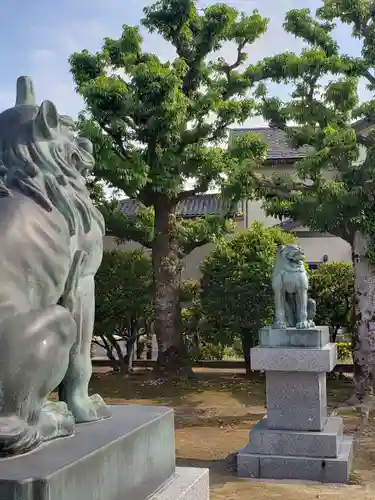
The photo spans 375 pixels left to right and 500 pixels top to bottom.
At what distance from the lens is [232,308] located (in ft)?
42.2

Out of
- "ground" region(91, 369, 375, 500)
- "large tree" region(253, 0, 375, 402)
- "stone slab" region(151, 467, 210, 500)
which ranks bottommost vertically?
"ground" region(91, 369, 375, 500)

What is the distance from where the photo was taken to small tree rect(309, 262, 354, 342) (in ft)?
42.1

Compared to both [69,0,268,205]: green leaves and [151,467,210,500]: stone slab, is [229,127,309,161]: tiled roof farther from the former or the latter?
[151,467,210,500]: stone slab

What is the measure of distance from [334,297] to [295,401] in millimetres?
6677

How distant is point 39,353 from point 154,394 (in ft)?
32.4

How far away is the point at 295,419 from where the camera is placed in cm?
649

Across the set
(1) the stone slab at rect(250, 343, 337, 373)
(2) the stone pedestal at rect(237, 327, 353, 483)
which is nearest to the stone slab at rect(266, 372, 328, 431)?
(2) the stone pedestal at rect(237, 327, 353, 483)

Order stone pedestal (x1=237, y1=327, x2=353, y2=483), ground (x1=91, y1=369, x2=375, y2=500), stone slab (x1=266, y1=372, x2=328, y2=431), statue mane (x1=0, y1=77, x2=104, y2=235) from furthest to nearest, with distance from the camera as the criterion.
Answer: stone slab (x1=266, y1=372, x2=328, y2=431) → stone pedestal (x1=237, y1=327, x2=353, y2=483) → ground (x1=91, y1=369, x2=375, y2=500) → statue mane (x1=0, y1=77, x2=104, y2=235)

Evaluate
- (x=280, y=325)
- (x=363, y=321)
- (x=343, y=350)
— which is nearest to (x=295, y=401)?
(x=280, y=325)

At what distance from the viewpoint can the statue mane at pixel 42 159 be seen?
2.12 m

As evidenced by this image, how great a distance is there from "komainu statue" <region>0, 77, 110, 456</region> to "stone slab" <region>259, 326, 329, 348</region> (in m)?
4.36

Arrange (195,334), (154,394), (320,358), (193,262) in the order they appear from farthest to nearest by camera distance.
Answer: (193,262) < (195,334) < (154,394) < (320,358)

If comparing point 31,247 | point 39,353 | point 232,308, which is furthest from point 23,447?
point 232,308

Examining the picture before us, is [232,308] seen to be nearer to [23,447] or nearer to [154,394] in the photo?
[154,394]
